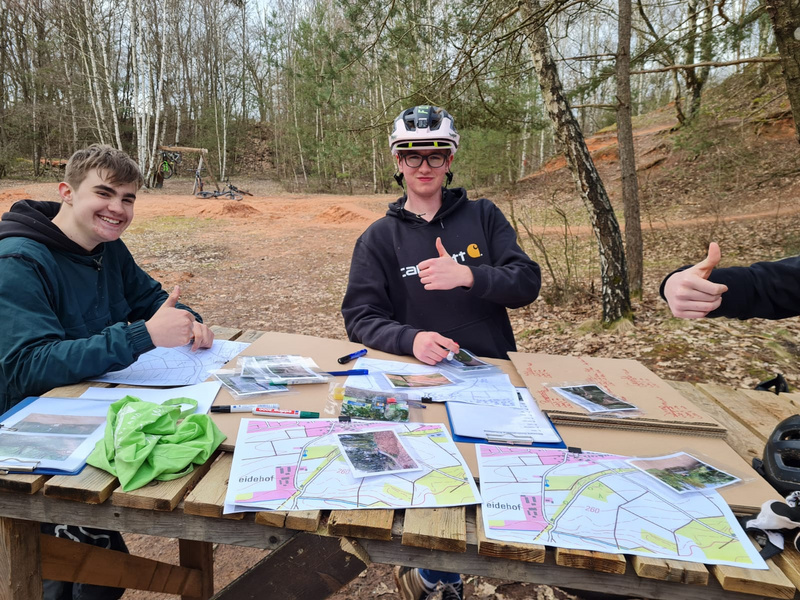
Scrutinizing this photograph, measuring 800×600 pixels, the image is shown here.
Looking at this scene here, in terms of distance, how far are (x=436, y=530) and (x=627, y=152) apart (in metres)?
6.03

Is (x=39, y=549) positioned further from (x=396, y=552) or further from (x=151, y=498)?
(x=396, y=552)

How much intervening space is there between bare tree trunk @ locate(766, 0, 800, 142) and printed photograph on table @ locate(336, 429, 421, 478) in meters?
3.09

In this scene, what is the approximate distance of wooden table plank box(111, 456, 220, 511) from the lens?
1.28 m

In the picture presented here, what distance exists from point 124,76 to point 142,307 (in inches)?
1380

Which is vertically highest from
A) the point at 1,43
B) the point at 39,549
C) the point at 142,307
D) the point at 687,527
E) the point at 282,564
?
the point at 1,43

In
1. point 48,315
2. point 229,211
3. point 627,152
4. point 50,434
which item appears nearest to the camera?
point 50,434

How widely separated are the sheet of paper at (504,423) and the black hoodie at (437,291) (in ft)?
2.25

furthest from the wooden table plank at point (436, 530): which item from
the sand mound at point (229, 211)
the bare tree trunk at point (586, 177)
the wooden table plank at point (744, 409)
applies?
the sand mound at point (229, 211)

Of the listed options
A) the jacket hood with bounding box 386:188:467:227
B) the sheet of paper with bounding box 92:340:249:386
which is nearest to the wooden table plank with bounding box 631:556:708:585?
the sheet of paper with bounding box 92:340:249:386

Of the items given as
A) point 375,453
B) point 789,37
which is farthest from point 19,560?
point 789,37

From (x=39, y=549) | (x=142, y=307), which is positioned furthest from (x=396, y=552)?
(x=142, y=307)

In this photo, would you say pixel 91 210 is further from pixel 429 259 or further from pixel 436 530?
pixel 436 530

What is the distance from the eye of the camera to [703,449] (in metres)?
1.57

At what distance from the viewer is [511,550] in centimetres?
115
